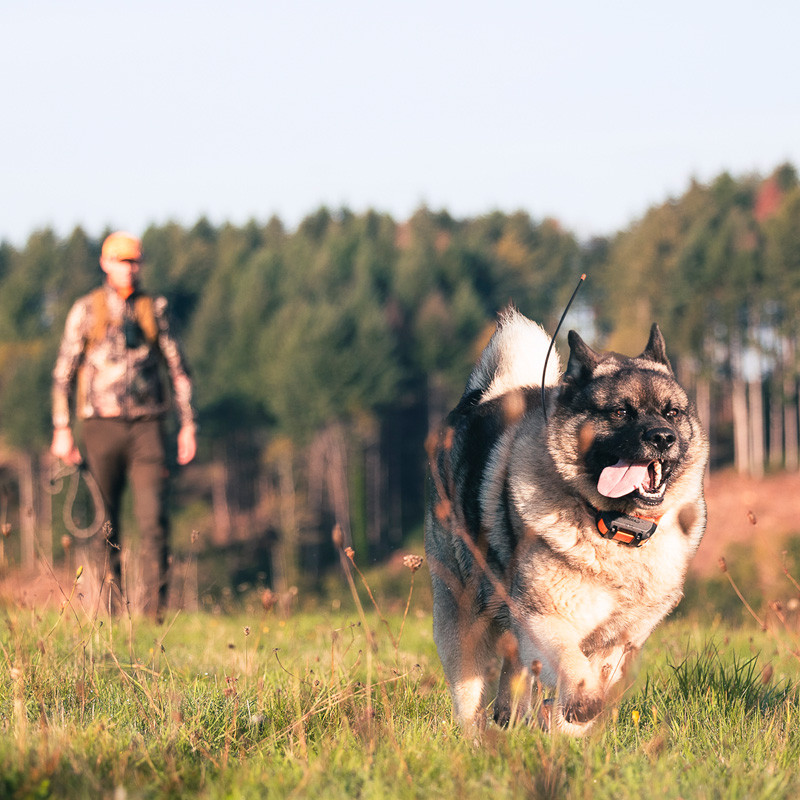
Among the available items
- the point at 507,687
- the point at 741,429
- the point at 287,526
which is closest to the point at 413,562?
the point at 507,687

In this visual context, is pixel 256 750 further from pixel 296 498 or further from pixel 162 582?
pixel 296 498

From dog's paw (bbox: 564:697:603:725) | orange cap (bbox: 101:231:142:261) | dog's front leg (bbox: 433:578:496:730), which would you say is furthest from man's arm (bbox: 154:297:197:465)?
dog's paw (bbox: 564:697:603:725)

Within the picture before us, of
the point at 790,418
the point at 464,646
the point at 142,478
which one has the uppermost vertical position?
the point at 142,478

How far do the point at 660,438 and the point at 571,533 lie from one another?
49 centimetres

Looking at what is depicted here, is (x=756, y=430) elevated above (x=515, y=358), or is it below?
below

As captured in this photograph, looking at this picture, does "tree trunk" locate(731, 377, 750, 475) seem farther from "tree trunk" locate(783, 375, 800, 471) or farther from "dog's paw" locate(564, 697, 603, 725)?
"dog's paw" locate(564, 697, 603, 725)

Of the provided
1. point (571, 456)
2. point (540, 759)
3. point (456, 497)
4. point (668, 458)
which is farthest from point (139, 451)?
point (540, 759)

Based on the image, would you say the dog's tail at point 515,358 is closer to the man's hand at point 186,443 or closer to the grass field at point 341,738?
the grass field at point 341,738

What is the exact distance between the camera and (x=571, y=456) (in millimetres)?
3893

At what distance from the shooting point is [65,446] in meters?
5.88

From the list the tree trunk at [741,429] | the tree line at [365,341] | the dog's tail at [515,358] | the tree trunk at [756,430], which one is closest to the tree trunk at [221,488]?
the tree line at [365,341]

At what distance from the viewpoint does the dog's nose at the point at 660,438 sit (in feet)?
12.1

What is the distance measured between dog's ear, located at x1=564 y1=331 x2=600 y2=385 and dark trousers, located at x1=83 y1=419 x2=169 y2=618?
296 centimetres

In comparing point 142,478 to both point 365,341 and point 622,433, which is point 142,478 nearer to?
point 622,433
